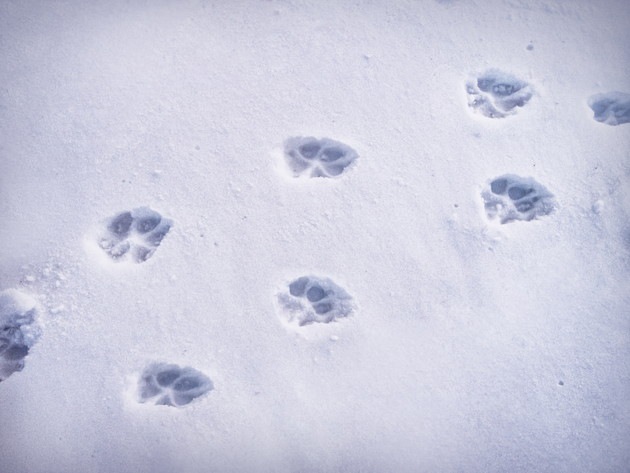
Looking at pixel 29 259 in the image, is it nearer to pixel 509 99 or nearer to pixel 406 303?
pixel 406 303

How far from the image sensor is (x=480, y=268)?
1926 millimetres

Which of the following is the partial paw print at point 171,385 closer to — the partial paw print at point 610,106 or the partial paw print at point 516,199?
the partial paw print at point 516,199

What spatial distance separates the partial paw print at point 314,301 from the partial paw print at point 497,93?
1294 mm

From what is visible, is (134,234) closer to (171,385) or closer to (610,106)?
(171,385)

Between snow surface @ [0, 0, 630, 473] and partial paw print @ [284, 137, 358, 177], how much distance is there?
0.13 ft

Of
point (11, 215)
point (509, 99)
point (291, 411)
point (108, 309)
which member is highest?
point (509, 99)

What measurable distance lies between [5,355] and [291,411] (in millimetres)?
1322

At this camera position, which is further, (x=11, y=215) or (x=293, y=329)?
(x=11, y=215)

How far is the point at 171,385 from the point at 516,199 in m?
1.91

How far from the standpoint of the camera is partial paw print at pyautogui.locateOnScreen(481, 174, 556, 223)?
81.2 inches

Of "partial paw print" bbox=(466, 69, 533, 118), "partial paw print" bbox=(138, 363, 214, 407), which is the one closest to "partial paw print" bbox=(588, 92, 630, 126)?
"partial paw print" bbox=(466, 69, 533, 118)

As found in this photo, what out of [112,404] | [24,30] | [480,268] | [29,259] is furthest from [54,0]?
[480,268]

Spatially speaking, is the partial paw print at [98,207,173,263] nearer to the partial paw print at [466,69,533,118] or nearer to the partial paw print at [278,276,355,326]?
the partial paw print at [278,276,355,326]

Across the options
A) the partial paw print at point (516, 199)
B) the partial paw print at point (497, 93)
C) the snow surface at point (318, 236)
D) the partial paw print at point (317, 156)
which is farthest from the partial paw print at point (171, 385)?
the partial paw print at point (497, 93)
